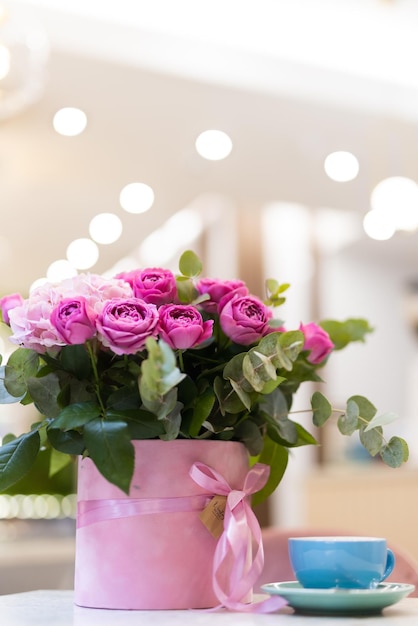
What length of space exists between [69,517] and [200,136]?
1.26 m

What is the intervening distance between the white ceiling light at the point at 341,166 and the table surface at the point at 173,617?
2232 mm

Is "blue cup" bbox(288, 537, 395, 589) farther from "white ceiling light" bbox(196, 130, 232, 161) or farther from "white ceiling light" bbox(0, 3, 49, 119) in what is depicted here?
"white ceiling light" bbox(196, 130, 232, 161)

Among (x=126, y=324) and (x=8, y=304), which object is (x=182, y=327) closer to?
(x=126, y=324)

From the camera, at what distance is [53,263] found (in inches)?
105

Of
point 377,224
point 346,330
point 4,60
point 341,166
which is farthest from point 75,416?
point 377,224

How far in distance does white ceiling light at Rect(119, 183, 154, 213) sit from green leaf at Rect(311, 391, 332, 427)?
1.95 meters

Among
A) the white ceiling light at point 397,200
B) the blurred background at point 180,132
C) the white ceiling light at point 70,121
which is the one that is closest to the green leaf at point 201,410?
the blurred background at point 180,132

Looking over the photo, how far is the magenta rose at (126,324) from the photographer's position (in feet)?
2.63

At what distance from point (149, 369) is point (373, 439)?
262mm

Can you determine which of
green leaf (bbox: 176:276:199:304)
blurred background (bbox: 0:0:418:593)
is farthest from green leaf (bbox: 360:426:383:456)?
blurred background (bbox: 0:0:418:593)

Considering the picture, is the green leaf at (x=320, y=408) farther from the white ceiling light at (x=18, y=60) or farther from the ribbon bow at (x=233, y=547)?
the white ceiling light at (x=18, y=60)

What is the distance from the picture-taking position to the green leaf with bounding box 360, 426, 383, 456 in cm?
87

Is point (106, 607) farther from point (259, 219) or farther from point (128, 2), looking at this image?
point (259, 219)

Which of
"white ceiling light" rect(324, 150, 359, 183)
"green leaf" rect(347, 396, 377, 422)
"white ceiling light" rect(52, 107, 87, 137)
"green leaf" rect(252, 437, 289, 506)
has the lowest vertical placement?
"green leaf" rect(252, 437, 289, 506)
